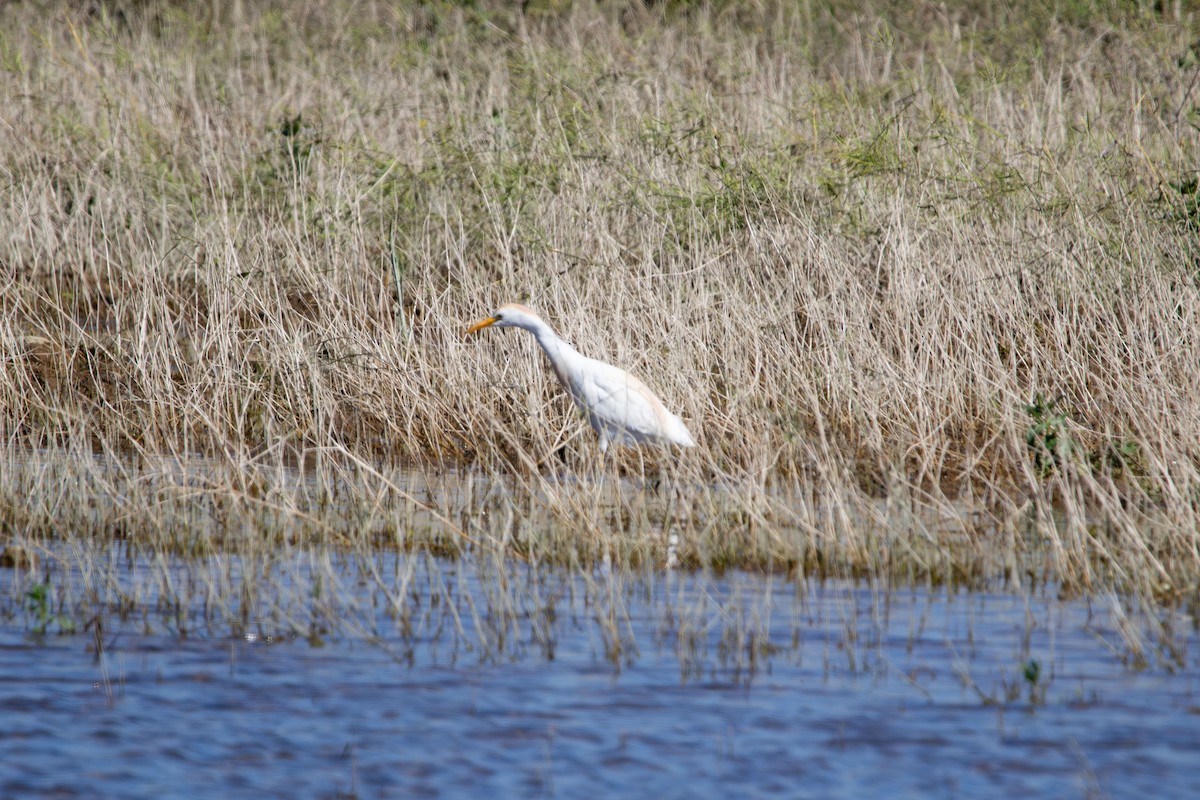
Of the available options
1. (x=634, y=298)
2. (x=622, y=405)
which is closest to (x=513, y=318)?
(x=622, y=405)

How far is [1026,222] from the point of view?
7.07 metres

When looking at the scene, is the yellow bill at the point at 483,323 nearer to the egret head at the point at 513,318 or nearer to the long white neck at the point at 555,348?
the egret head at the point at 513,318

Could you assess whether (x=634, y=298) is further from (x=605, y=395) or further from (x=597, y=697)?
(x=597, y=697)

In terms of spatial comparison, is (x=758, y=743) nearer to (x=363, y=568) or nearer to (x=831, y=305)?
(x=363, y=568)

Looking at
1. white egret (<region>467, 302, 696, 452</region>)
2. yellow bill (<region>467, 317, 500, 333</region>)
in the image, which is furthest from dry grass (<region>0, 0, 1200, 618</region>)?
yellow bill (<region>467, 317, 500, 333</region>)

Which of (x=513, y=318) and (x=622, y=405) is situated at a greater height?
Answer: (x=513, y=318)

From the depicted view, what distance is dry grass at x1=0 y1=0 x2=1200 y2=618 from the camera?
495cm

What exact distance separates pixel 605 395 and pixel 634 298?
96 centimetres

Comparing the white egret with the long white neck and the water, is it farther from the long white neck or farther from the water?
the water

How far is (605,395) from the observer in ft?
19.4

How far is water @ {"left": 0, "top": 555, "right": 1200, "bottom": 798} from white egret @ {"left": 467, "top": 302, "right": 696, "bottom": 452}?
53.3 inches

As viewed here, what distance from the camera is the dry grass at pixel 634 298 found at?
495 cm

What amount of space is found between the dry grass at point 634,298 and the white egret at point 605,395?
175 mm

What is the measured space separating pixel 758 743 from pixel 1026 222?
435 centimetres
